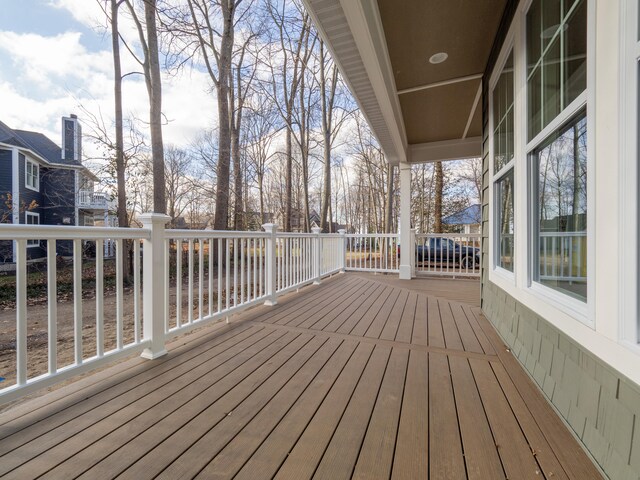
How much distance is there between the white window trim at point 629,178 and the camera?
92 cm

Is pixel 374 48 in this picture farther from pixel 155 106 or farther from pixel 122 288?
pixel 155 106

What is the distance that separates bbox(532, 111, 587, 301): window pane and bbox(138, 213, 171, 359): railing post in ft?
7.86

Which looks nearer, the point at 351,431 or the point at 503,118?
the point at 351,431

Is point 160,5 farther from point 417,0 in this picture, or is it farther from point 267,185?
point 267,185

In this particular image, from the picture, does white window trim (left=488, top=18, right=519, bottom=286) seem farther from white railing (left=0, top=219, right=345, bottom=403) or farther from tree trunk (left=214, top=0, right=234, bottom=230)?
tree trunk (left=214, top=0, right=234, bottom=230)

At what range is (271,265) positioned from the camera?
11.5ft

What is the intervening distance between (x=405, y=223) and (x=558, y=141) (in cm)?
420

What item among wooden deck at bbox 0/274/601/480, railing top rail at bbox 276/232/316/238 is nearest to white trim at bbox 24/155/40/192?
railing top rail at bbox 276/232/316/238

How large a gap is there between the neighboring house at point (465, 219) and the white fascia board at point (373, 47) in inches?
546

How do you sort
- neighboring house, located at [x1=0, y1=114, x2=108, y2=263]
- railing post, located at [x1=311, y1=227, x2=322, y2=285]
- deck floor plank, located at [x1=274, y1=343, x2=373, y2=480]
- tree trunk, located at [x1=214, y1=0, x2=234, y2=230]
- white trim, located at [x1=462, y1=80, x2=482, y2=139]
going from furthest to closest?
neighboring house, located at [x1=0, y1=114, x2=108, y2=263] < tree trunk, located at [x1=214, y1=0, x2=234, y2=230] < railing post, located at [x1=311, y1=227, x2=322, y2=285] < white trim, located at [x1=462, y1=80, x2=482, y2=139] < deck floor plank, located at [x1=274, y1=343, x2=373, y2=480]

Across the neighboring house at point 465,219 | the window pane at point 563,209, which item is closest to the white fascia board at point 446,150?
the window pane at point 563,209

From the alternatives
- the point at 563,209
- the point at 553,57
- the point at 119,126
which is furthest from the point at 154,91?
the point at 563,209

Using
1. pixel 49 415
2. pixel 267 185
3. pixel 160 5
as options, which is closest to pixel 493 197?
pixel 49 415

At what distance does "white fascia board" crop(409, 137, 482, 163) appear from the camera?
5.09 meters
